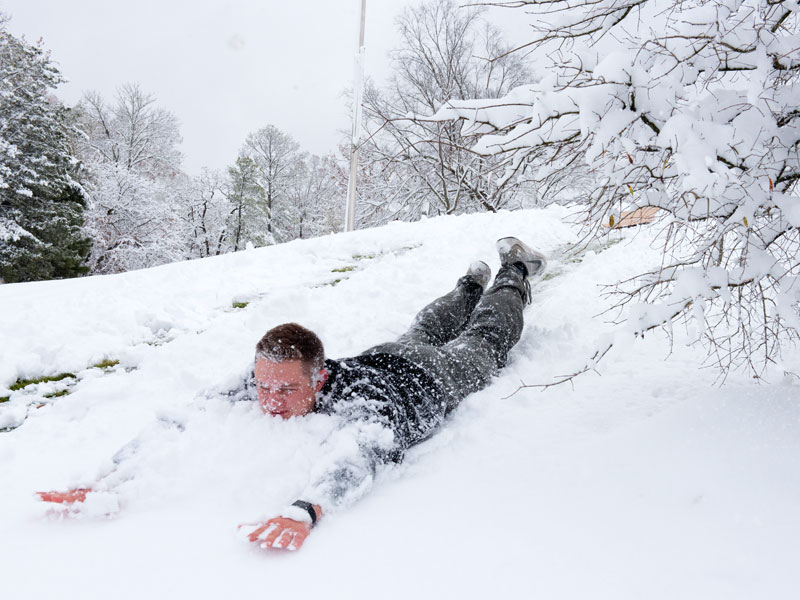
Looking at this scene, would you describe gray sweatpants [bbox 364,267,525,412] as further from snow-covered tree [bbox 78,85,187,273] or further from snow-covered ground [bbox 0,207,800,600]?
snow-covered tree [bbox 78,85,187,273]

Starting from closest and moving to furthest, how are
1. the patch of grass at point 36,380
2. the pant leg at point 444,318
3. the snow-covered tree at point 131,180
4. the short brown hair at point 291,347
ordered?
the short brown hair at point 291,347 < the patch of grass at point 36,380 < the pant leg at point 444,318 < the snow-covered tree at point 131,180

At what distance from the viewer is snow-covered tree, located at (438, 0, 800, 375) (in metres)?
1.42

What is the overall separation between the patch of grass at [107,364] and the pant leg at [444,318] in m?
Answer: 1.99

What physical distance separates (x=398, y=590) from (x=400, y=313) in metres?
2.85

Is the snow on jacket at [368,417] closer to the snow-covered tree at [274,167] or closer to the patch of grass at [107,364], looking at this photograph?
the patch of grass at [107,364]

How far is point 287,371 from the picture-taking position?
6.34 ft

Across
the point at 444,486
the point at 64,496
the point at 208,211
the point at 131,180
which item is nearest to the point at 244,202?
the point at 208,211

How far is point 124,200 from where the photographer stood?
1908cm

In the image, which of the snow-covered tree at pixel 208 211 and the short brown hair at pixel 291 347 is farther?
the snow-covered tree at pixel 208 211

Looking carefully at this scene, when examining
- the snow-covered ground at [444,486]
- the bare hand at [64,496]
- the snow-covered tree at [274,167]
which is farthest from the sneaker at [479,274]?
the snow-covered tree at [274,167]

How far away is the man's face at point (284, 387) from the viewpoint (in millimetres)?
1935

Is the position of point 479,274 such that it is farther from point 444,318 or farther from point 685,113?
point 685,113

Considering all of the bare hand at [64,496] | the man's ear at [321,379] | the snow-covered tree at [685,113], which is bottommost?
the bare hand at [64,496]

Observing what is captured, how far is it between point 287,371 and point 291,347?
99mm
